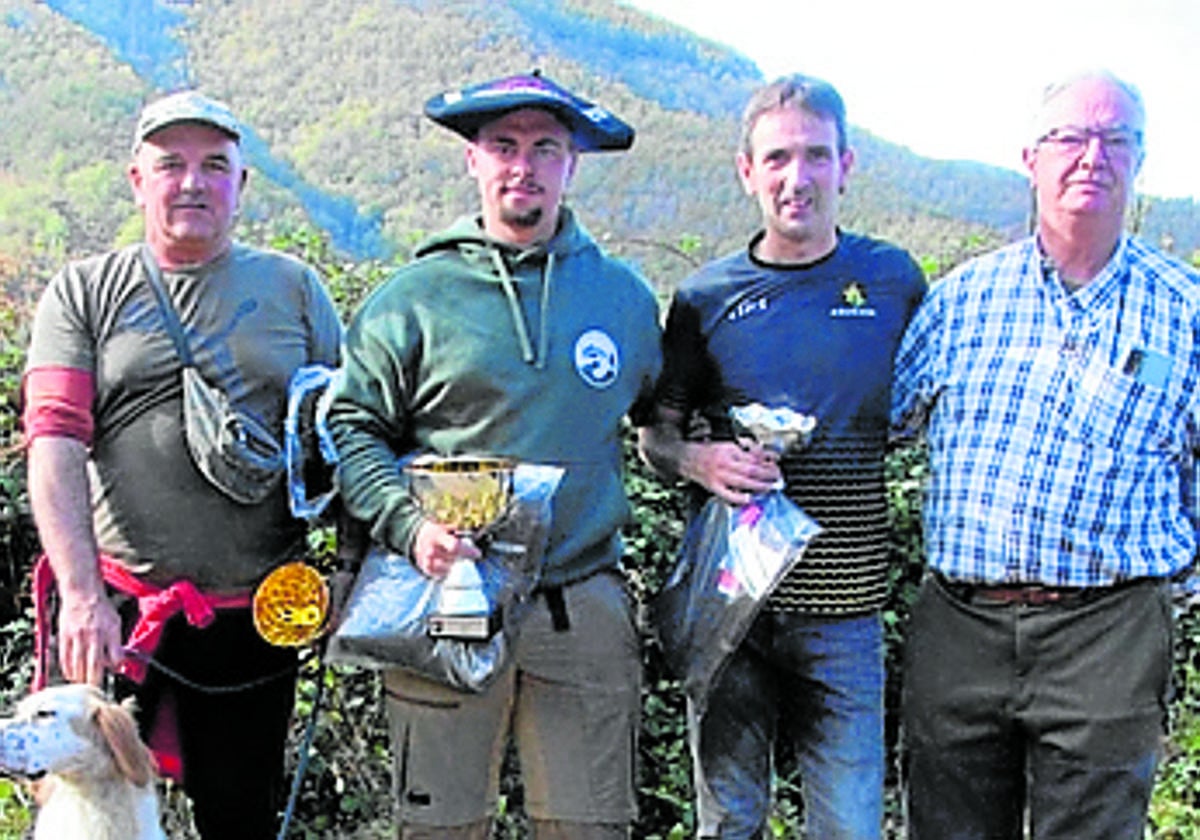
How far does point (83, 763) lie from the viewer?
3189 mm

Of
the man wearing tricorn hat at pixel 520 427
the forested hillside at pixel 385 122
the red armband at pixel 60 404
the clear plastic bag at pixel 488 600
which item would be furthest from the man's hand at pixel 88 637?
the forested hillside at pixel 385 122

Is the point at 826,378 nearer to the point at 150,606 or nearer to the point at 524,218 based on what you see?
the point at 524,218

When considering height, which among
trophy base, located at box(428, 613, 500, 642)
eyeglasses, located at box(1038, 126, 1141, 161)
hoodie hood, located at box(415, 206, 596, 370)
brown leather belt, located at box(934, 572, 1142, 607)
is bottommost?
trophy base, located at box(428, 613, 500, 642)

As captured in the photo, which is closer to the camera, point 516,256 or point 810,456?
point 516,256

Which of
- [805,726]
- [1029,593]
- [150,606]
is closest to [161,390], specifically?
[150,606]

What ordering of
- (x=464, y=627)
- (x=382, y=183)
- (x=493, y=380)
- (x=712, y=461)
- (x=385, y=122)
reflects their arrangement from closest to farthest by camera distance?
(x=464, y=627)
(x=493, y=380)
(x=712, y=461)
(x=382, y=183)
(x=385, y=122)

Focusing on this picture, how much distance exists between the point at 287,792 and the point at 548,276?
8.75 feet

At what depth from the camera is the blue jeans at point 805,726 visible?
11.1 ft

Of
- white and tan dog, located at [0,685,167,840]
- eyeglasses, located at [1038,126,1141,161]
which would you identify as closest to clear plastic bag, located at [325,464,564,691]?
white and tan dog, located at [0,685,167,840]

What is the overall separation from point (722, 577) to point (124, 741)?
57.6 inches

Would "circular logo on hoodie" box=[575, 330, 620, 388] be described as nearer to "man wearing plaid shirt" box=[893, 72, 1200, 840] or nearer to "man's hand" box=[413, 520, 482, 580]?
"man's hand" box=[413, 520, 482, 580]

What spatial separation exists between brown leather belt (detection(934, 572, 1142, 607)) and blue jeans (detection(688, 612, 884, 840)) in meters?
0.30

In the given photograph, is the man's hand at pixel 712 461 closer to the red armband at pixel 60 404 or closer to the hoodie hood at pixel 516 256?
the hoodie hood at pixel 516 256

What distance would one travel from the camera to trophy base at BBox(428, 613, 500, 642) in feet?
9.89
